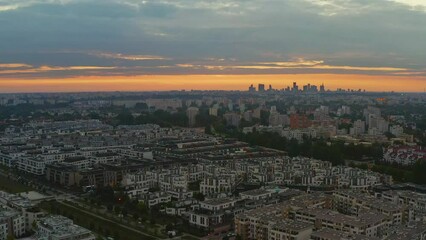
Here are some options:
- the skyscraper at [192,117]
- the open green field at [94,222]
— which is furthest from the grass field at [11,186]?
the skyscraper at [192,117]

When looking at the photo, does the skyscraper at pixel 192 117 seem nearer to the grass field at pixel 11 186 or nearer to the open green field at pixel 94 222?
the grass field at pixel 11 186

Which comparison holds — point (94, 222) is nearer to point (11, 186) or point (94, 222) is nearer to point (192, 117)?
point (11, 186)

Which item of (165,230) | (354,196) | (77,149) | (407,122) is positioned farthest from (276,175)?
(407,122)

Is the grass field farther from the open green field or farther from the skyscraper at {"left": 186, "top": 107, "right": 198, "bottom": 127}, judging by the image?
the skyscraper at {"left": 186, "top": 107, "right": 198, "bottom": 127}

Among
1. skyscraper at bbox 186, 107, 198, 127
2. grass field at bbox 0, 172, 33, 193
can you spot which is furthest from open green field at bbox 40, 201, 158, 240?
skyscraper at bbox 186, 107, 198, 127

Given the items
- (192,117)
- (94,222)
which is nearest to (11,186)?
(94,222)

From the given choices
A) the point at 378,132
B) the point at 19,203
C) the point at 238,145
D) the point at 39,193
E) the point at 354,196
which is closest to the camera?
the point at 19,203

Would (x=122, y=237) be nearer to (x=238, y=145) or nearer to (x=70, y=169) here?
(x=70, y=169)
